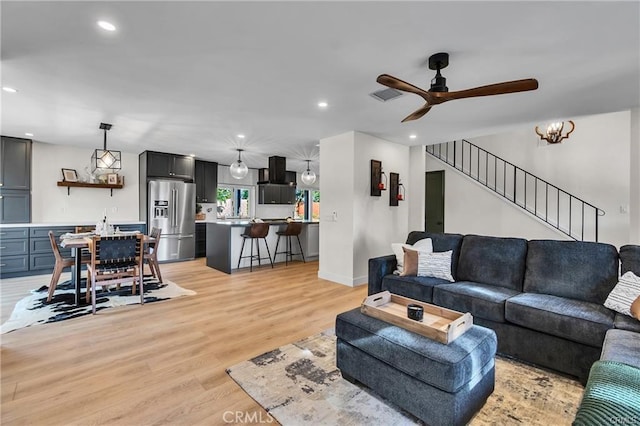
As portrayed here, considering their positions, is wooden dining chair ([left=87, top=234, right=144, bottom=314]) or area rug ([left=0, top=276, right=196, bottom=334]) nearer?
area rug ([left=0, top=276, right=196, bottom=334])

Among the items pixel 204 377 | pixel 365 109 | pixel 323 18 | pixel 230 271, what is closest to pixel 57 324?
pixel 204 377

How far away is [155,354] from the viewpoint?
2475 millimetres

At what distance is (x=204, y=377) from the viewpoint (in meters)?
2.15

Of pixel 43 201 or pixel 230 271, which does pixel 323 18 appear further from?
pixel 43 201

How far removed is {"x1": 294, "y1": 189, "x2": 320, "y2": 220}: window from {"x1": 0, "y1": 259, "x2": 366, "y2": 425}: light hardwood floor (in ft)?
18.5

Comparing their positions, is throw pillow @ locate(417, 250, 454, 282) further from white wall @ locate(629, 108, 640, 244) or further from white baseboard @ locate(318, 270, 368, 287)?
white wall @ locate(629, 108, 640, 244)

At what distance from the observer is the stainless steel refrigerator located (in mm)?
6334

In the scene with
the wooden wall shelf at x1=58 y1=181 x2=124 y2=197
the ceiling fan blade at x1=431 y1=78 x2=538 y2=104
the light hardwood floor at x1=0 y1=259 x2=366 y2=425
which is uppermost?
the ceiling fan blade at x1=431 y1=78 x2=538 y2=104

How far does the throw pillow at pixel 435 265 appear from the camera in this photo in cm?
317

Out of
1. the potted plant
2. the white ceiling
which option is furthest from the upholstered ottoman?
the potted plant

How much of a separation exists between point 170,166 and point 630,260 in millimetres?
7347

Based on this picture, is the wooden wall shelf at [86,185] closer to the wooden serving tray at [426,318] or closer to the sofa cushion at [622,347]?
the wooden serving tray at [426,318]

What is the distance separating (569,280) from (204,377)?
3.09m

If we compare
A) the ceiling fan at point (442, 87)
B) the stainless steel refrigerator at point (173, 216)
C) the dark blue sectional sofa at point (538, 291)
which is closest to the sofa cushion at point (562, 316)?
the dark blue sectional sofa at point (538, 291)
